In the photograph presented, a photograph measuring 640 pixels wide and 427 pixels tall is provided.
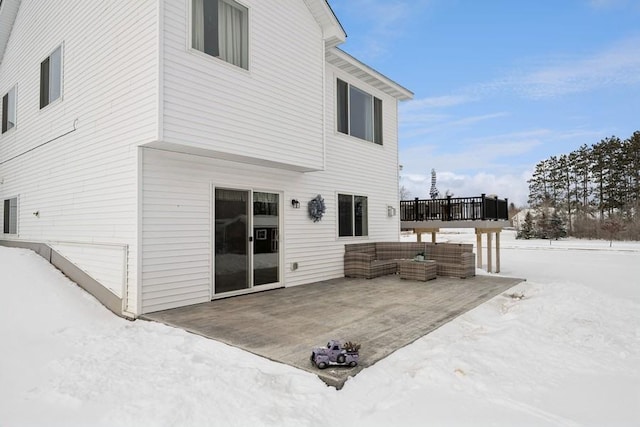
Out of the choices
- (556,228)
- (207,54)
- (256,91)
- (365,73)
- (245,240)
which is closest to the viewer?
(207,54)

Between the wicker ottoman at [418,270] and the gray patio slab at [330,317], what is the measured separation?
1.45 ft

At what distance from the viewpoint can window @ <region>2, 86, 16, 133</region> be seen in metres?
9.48

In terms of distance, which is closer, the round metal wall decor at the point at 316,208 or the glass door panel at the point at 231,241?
the glass door panel at the point at 231,241

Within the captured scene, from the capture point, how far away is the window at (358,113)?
915 cm

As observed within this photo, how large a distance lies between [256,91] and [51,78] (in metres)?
4.91

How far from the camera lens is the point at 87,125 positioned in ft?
21.2

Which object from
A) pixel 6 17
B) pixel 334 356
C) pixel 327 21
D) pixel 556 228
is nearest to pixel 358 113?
pixel 327 21

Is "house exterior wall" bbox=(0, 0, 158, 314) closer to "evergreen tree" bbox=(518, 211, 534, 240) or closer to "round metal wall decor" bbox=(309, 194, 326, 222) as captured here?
"round metal wall decor" bbox=(309, 194, 326, 222)

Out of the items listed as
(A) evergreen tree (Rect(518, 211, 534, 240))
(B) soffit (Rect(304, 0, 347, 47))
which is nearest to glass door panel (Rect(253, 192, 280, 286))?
(B) soffit (Rect(304, 0, 347, 47))

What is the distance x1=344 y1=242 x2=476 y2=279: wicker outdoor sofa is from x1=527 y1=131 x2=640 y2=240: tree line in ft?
78.8

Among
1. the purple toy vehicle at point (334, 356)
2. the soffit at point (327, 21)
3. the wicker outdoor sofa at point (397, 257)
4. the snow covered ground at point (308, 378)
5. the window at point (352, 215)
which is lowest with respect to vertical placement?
the snow covered ground at point (308, 378)

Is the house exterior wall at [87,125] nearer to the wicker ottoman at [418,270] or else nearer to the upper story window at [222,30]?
the upper story window at [222,30]

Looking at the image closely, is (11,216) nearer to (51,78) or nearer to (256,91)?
(51,78)

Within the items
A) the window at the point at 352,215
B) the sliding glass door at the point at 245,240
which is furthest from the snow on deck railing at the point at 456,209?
the sliding glass door at the point at 245,240
